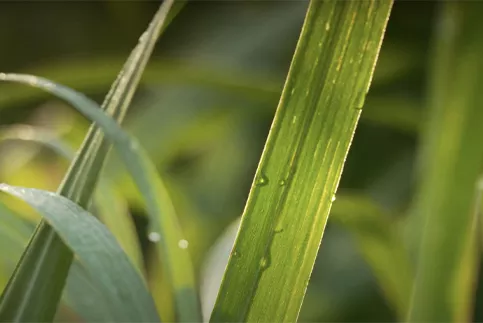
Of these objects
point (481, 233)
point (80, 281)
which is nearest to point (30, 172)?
point (80, 281)

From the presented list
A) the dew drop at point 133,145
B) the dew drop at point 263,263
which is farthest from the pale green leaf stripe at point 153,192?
the dew drop at point 263,263

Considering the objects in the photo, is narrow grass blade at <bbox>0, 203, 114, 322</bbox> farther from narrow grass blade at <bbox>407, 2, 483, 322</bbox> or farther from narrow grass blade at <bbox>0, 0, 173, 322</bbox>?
narrow grass blade at <bbox>407, 2, 483, 322</bbox>

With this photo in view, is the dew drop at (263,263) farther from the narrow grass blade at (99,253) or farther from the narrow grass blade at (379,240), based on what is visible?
the narrow grass blade at (379,240)

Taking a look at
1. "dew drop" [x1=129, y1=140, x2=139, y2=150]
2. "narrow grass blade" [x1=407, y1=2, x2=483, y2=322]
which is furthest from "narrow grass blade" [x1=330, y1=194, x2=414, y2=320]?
"dew drop" [x1=129, y1=140, x2=139, y2=150]

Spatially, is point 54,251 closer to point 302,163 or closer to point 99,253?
point 99,253

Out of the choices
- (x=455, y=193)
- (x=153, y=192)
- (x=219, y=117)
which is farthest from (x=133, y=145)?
(x=219, y=117)

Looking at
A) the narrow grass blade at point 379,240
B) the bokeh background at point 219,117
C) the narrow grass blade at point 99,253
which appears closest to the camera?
the narrow grass blade at point 99,253

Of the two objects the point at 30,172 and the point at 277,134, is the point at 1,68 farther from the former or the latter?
the point at 277,134
